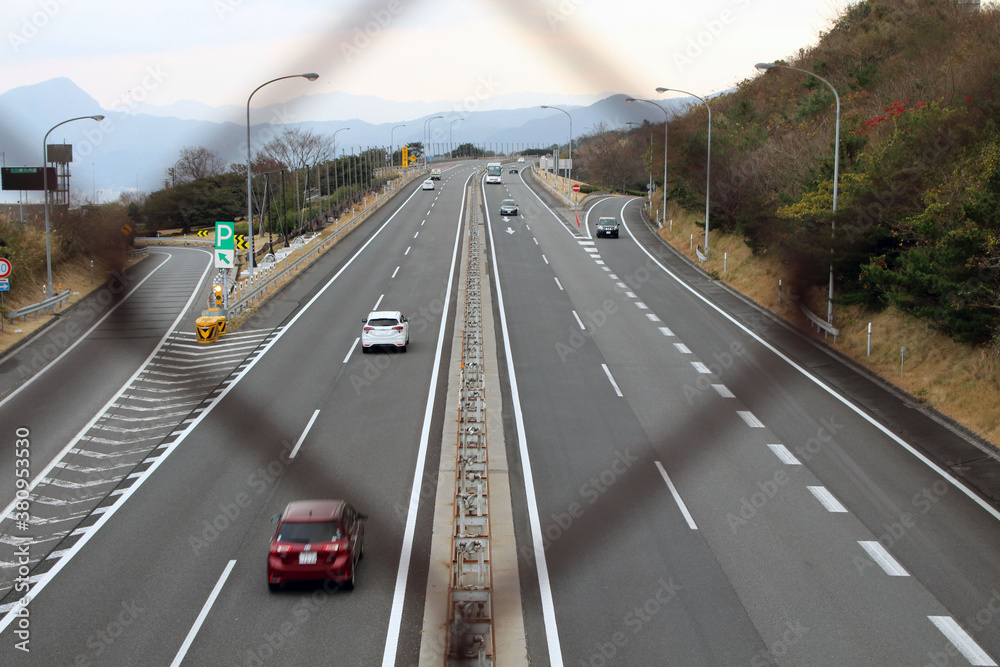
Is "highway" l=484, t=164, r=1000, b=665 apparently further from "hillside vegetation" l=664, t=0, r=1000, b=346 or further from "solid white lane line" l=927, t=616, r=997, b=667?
"hillside vegetation" l=664, t=0, r=1000, b=346

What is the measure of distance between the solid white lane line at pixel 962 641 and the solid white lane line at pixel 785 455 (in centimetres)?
725

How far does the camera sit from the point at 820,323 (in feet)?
108

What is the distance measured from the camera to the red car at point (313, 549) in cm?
1403

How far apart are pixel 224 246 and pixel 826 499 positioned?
2761cm

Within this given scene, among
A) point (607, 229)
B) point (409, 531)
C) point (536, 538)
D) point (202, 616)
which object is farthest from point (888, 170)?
point (607, 229)

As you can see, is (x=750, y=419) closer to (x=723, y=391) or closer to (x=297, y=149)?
(x=723, y=391)

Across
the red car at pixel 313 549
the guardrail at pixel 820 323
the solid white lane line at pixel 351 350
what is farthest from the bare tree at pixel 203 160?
the guardrail at pixel 820 323

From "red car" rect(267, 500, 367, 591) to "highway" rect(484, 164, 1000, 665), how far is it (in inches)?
140

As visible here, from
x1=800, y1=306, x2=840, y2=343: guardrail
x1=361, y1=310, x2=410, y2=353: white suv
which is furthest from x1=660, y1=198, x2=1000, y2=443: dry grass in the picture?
x1=361, y1=310, x2=410, y2=353: white suv

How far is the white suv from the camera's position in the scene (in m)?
31.5

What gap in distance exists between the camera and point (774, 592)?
14.3 m

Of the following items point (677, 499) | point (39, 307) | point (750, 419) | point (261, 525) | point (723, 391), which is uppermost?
point (39, 307)

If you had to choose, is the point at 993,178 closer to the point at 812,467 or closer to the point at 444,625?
the point at 812,467

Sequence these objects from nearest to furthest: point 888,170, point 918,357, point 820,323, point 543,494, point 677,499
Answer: point 677,499 → point 543,494 → point 918,357 → point 888,170 → point 820,323
